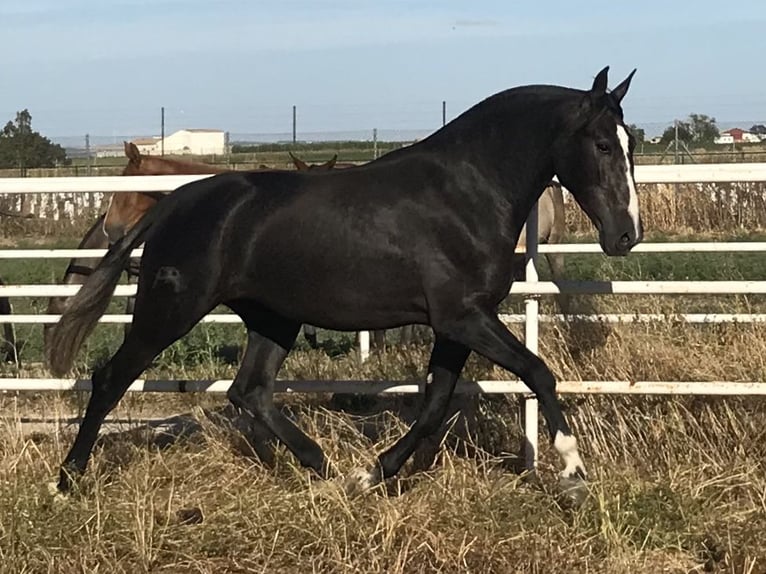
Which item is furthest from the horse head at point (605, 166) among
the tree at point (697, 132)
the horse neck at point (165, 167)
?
the tree at point (697, 132)

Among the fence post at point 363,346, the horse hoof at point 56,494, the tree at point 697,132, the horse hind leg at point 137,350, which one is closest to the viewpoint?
the horse hoof at point 56,494

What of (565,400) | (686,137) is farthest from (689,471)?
(686,137)

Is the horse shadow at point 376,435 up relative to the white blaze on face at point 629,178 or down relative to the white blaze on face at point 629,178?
down

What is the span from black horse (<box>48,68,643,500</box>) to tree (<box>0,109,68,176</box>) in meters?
32.5

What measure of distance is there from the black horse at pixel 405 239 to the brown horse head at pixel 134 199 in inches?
193

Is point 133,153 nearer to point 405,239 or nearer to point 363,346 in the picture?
point 363,346

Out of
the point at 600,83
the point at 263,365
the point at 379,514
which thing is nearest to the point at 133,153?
the point at 263,365

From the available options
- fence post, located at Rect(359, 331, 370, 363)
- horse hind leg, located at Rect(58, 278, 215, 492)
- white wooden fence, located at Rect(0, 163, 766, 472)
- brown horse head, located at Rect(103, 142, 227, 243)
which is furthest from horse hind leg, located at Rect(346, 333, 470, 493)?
brown horse head, located at Rect(103, 142, 227, 243)

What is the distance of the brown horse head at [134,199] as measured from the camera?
34.2ft

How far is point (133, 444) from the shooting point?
19.0 feet

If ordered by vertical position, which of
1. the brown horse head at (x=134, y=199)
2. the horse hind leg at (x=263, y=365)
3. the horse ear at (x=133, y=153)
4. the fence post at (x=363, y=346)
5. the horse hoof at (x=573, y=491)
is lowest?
the fence post at (x=363, y=346)

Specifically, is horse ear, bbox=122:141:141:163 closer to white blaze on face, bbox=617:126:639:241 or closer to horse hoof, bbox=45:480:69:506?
horse hoof, bbox=45:480:69:506

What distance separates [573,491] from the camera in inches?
184

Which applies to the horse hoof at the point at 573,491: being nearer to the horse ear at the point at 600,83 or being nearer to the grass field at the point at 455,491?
the grass field at the point at 455,491
